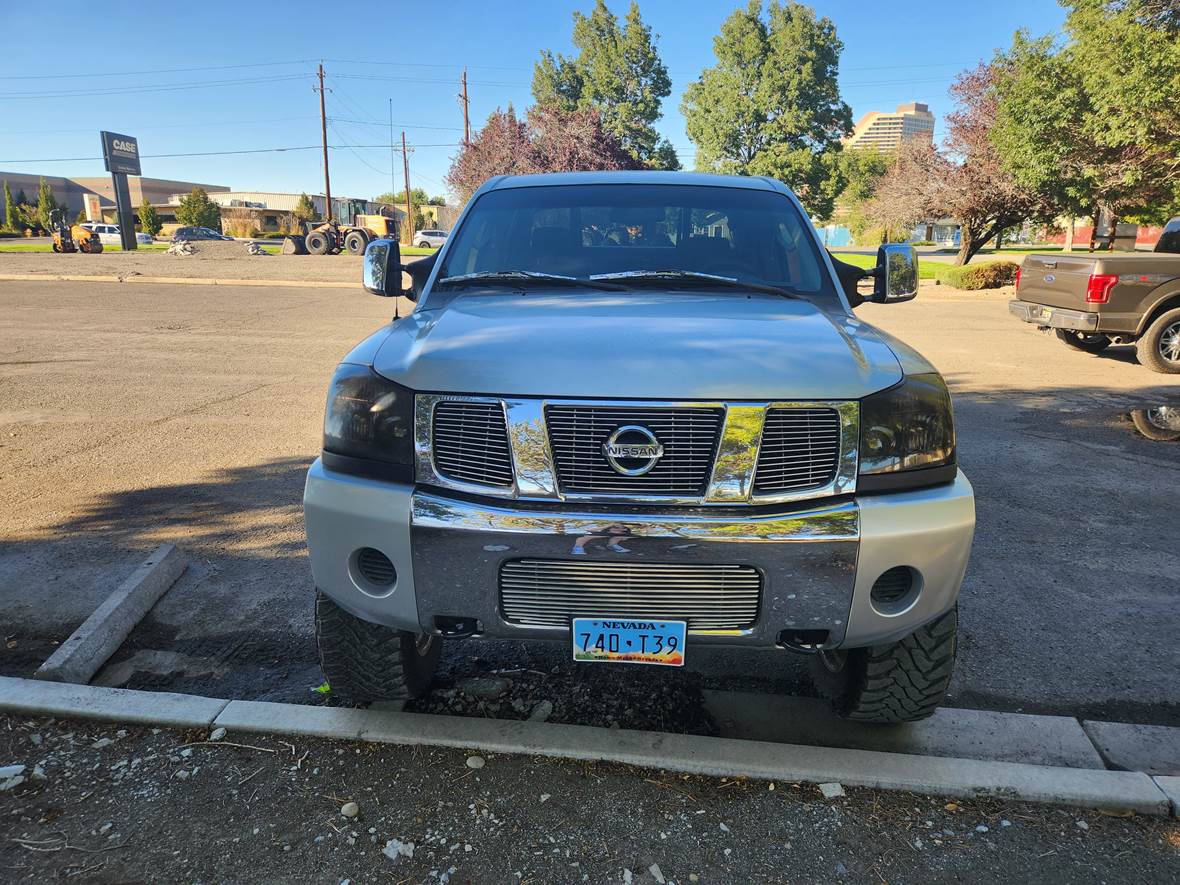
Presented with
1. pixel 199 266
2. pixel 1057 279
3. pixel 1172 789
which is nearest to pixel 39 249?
pixel 199 266

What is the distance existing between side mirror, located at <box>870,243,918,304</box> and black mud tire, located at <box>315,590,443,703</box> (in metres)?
2.64

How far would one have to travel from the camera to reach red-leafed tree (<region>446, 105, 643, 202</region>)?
4672 centimetres

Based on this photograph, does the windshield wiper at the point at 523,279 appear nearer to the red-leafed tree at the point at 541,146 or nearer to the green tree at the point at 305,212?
the red-leafed tree at the point at 541,146

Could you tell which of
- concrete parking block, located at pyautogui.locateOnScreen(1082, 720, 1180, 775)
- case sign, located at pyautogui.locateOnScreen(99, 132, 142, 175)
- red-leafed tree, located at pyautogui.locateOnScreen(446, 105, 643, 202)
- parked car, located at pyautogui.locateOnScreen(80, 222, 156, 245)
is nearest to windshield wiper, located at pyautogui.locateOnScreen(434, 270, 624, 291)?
concrete parking block, located at pyautogui.locateOnScreen(1082, 720, 1180, 775)

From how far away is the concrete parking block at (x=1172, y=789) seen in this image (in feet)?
7.86

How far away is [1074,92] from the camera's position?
68.9 feet

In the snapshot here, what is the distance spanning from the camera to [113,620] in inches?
134

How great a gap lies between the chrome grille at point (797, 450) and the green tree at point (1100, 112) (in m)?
18.4

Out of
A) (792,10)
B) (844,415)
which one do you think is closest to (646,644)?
(844,415)

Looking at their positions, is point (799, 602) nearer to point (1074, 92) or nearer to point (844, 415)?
point (844, 415)

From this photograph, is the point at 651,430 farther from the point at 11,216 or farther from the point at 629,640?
the point at 11,216

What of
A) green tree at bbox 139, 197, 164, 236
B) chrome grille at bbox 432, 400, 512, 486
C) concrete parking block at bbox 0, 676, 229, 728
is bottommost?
concrete parking block at bbox 0, 676, 229, 728

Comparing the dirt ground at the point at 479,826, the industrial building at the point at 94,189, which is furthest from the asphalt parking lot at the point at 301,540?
the industrial building at the point at 94,189

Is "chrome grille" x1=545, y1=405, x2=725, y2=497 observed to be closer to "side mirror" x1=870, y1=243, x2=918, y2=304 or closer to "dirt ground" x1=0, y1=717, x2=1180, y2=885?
"dirt ground" x1=0, y1=717, x2=1180, y2=885
